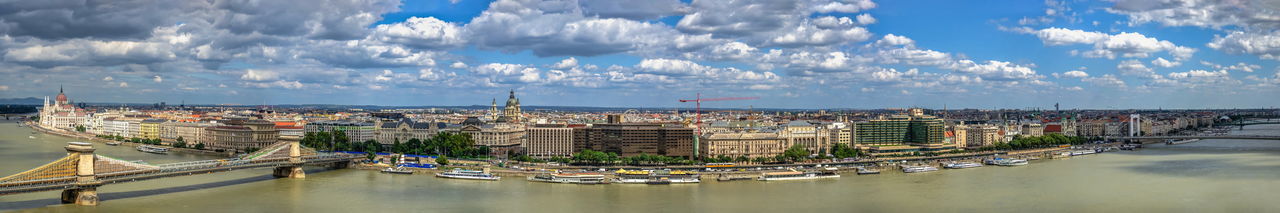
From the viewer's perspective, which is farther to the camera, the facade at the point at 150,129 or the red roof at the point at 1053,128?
the red roof at the point at 1053,128

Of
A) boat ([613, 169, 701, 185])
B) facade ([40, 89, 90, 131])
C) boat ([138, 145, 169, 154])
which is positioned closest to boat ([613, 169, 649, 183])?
boat ([613, 169, 701, 185])

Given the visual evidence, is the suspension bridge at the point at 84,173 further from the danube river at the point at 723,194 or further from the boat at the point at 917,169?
the boat at the point at 917,169

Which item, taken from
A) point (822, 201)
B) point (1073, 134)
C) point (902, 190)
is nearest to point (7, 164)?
point (822, 201)

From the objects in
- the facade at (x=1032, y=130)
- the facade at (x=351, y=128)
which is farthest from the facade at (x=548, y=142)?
the facade at (x=1032, y=130)

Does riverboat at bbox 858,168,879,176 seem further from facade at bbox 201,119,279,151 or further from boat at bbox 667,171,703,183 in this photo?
facade at bbox 201,119,279,151

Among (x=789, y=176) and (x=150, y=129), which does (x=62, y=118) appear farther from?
(x=789, y=176)

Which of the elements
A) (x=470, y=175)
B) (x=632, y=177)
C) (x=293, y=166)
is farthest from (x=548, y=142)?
(x=293, y=166)
